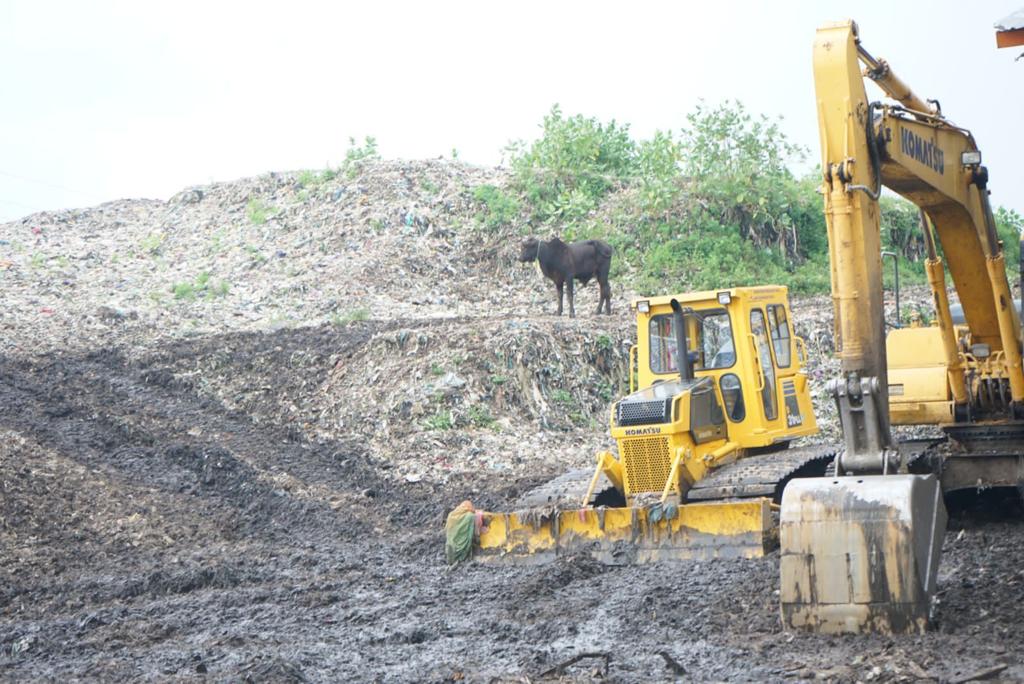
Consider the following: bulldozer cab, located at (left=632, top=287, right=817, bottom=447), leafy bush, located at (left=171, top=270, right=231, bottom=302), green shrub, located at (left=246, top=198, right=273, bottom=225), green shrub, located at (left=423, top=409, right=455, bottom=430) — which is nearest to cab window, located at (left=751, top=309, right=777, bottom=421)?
bulldozer cab, located at (left=632, top=287, right=817, bottom=447)

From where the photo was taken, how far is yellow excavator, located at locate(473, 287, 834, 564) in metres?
10.3

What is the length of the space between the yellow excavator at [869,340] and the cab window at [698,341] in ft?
7.07

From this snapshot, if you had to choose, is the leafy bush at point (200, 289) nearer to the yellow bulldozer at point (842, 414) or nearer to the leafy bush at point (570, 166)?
the leafy bush at point (570, 166)

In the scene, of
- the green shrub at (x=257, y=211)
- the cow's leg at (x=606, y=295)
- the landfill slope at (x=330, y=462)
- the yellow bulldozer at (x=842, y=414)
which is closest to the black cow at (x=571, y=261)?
the cow's leg at (x=606, y=295)

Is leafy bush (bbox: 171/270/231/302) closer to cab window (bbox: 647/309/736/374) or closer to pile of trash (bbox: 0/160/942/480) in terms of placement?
pile of trash (bbox: 0/160/942/480)

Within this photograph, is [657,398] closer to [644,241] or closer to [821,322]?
[821,322]

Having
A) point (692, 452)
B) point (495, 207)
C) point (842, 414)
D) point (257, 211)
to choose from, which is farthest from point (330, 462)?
point (257, 211)

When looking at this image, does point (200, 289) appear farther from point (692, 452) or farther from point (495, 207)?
point (692, 452)

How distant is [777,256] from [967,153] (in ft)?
54.0

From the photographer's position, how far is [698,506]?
10180mm

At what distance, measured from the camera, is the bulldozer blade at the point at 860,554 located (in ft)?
23.3

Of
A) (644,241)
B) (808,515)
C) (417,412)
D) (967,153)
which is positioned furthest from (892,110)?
(644,241)

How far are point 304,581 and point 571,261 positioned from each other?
11.8 meters

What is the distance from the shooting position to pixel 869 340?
25.1 feet
